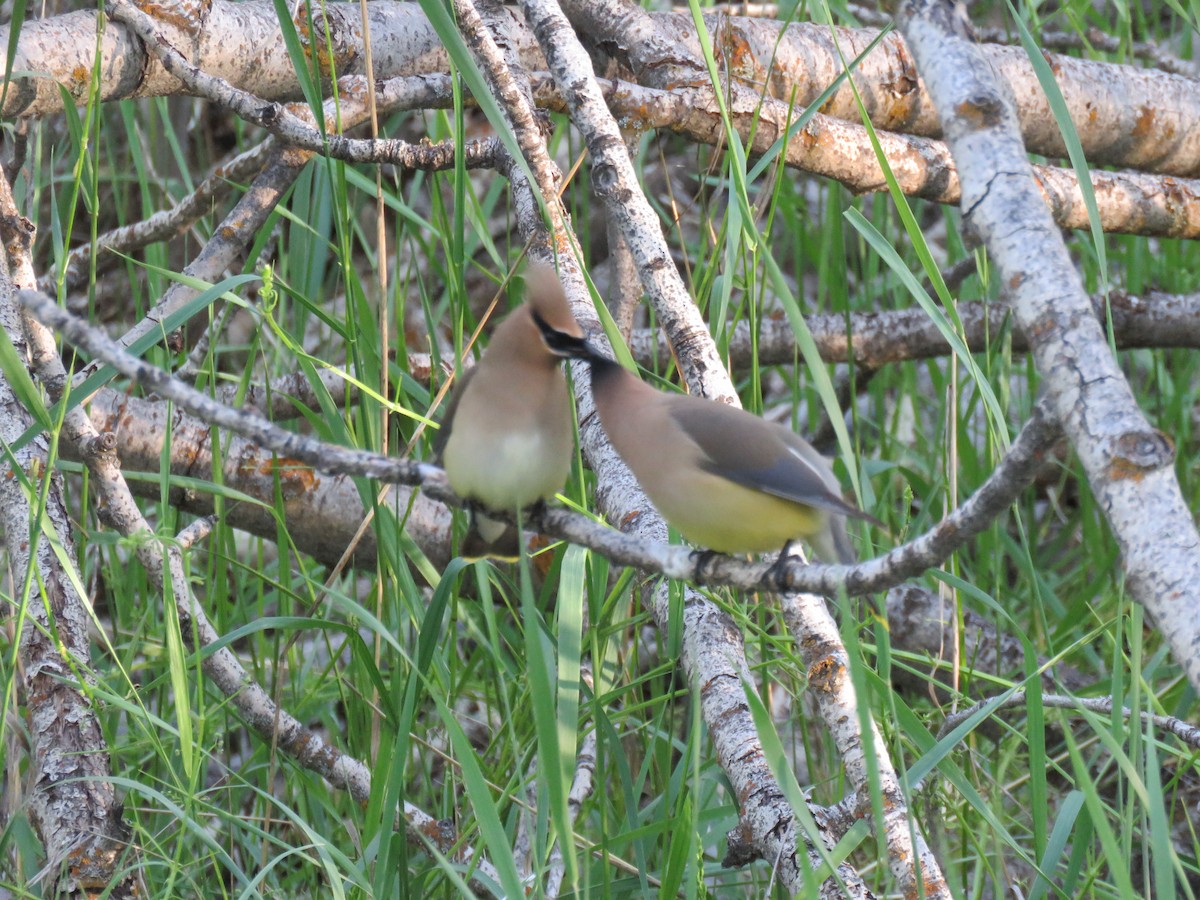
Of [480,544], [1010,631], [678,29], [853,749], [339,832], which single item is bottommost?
[339,832]

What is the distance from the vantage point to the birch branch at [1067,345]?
3.88ft

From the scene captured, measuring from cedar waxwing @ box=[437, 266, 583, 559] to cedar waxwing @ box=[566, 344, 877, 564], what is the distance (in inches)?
5.2

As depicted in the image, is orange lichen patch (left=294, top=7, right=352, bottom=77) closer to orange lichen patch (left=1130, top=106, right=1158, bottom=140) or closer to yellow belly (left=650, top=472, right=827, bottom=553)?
yellow belly (left=650, top=472, right=827, bottom=553)

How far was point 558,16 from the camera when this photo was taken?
8.81ft

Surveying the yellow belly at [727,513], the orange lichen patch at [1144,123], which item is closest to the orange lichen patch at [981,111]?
the yellow belly at [727,513]

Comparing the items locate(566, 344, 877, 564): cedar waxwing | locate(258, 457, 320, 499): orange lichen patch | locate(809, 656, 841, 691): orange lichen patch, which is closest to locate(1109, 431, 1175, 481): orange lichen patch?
locate(566, 344, 877, 564): cedar waxwing

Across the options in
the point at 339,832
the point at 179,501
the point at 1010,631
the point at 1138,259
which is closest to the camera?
the point at 339,832

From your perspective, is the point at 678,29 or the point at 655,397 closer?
the point at 655,397

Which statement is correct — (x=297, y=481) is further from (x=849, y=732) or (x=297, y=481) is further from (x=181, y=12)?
(x=849, y=732)

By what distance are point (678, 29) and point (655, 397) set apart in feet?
5.81

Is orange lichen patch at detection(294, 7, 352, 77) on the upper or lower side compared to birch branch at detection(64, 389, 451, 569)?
upper

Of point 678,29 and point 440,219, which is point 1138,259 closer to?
point 678,29

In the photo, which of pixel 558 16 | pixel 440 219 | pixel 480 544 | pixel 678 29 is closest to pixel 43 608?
pixel 480 544

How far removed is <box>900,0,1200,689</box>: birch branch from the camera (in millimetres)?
1183
